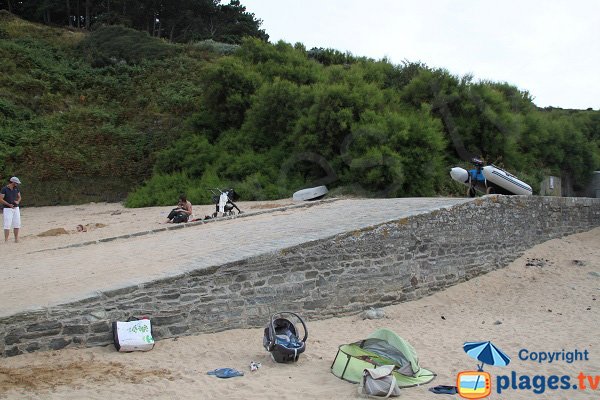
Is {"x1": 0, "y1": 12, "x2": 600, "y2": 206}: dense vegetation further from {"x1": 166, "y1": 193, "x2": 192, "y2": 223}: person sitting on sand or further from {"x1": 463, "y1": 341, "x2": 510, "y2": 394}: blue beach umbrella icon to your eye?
{"x1": 463, "y1": 341, "x2": 510, "y2": 394}: blue beach umbrella icon

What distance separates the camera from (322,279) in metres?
9.05

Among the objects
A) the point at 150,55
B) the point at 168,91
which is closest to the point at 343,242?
the point at 168,91

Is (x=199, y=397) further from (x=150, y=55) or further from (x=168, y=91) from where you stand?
(x=150, y=55)

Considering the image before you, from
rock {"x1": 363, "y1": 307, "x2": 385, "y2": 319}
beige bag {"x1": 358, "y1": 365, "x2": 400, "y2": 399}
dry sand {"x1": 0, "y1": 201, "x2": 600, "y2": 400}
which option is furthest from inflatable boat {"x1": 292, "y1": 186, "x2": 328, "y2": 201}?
beige bag {"x1": 358, "y1": 365, "x2": 400, "y2": 399}

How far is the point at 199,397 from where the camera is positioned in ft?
18.5

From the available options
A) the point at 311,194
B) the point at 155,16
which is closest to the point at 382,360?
the point at 311,194

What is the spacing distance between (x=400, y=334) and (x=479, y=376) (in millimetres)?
2135

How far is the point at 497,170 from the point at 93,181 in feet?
47.1

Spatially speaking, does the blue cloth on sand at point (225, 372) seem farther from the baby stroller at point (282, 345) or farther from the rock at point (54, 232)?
the rock at point (54, 232)

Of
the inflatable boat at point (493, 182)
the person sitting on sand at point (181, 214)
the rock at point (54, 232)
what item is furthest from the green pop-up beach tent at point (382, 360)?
the rock at point (54, 232)

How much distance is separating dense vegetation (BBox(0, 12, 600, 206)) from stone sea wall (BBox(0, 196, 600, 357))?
13.1 ft

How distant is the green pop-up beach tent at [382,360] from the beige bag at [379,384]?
332 millimetres

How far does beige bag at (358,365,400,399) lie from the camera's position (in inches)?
220

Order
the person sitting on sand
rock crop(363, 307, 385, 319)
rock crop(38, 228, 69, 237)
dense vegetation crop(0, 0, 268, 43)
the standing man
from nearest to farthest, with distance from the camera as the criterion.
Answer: rock crop(363, 307, 385, 319), the standing man, the person sitting on sand, rock crop(38, 228, 69, 237), dense vegetation crop(0, 0, 268, 43)
